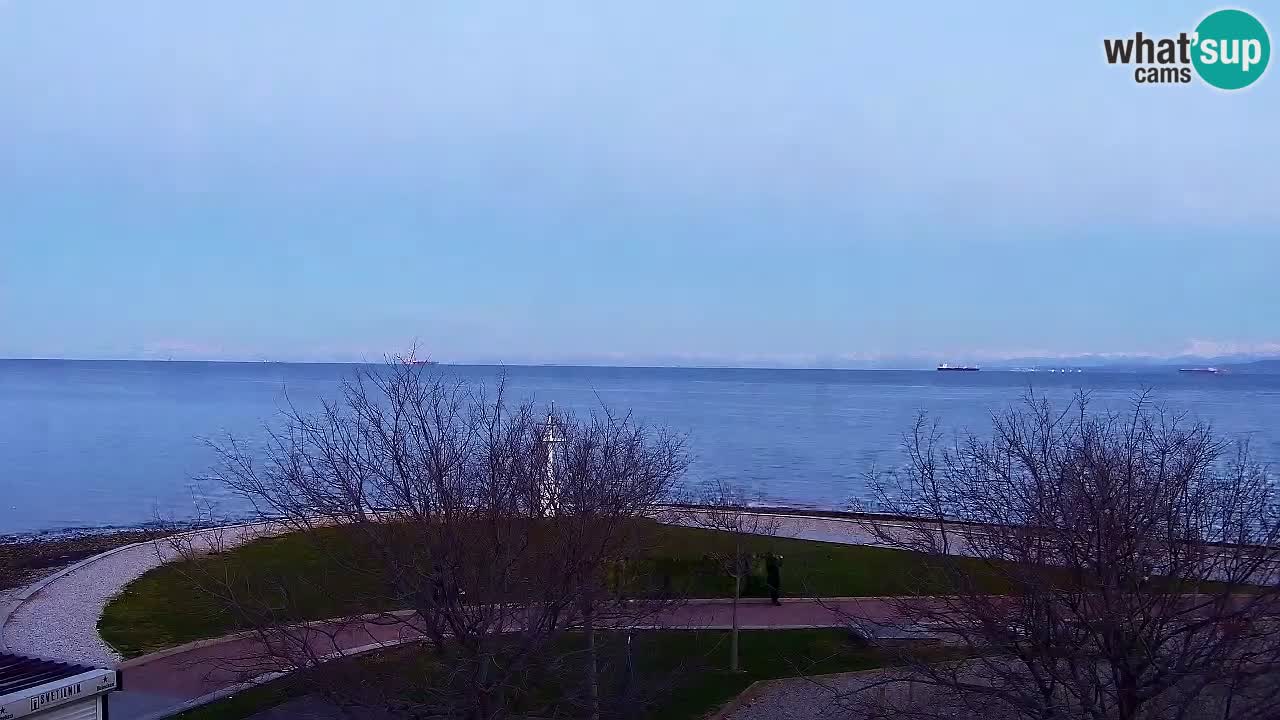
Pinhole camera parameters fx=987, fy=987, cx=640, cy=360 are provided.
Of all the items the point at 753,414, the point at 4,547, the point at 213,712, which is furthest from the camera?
the point at 753,414

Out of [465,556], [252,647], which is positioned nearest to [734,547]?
[252,647]

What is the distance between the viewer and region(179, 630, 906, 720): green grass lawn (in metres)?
13.1

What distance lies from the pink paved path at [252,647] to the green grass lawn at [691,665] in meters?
0.37

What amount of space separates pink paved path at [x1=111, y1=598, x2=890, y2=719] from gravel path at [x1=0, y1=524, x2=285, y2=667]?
0.82m

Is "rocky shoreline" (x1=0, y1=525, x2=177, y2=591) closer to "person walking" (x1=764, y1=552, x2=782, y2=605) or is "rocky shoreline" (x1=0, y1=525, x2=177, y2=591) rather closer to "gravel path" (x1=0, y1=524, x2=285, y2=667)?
"gravel path" (x1=0, y1=524, x2=285, y2=667)

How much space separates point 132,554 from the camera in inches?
1016

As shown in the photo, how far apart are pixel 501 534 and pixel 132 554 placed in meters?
20.6

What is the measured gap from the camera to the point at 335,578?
20.3m

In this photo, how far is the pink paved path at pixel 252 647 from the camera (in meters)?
13.6

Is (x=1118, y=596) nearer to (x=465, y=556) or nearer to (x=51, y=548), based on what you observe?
(x=465, y=556)

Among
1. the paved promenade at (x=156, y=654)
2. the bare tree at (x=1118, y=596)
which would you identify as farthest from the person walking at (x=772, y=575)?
the bare tree at (x=1118, y=596)

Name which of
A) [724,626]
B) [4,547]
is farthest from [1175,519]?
[4,547]

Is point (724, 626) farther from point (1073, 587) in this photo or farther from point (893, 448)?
point (893, 448)

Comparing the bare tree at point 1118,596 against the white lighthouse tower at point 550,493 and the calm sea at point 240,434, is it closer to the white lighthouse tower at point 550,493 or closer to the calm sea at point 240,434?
the white lighthouse tower at point 550,493
